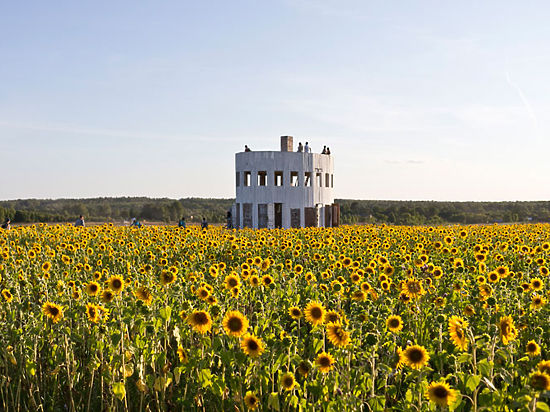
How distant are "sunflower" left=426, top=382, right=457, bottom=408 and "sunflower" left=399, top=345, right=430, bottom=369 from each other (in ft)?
1.02

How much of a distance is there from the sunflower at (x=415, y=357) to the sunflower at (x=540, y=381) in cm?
77

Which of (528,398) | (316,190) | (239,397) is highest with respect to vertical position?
(316,190)

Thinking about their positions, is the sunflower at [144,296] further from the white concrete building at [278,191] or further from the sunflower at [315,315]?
the white concrete building at [278,191]

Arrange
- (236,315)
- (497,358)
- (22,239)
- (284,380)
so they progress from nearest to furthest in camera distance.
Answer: (284,380), (236,315), (497,358), (22,239)

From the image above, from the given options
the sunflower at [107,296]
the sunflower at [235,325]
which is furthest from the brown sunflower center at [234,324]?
the sunflower at [107,296]

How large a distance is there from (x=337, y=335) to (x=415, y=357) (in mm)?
652

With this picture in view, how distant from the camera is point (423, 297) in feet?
22.1

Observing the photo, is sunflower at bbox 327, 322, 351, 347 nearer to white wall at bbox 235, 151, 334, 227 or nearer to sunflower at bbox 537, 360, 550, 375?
sunflower at bbox 537, 360, 550, 375

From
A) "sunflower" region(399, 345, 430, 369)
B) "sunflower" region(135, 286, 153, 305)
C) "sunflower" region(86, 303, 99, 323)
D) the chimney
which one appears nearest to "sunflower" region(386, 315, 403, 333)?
"sunflower" region(399, 345, 430, 369)

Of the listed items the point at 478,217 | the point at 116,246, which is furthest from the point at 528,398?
the point at 478,217

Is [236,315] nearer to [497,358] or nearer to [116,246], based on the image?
[497,358]

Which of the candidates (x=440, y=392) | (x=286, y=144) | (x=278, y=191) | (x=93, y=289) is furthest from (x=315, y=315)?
(x=286, y=144)

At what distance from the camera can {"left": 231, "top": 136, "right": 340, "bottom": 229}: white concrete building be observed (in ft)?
122

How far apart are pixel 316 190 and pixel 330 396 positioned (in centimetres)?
3490
